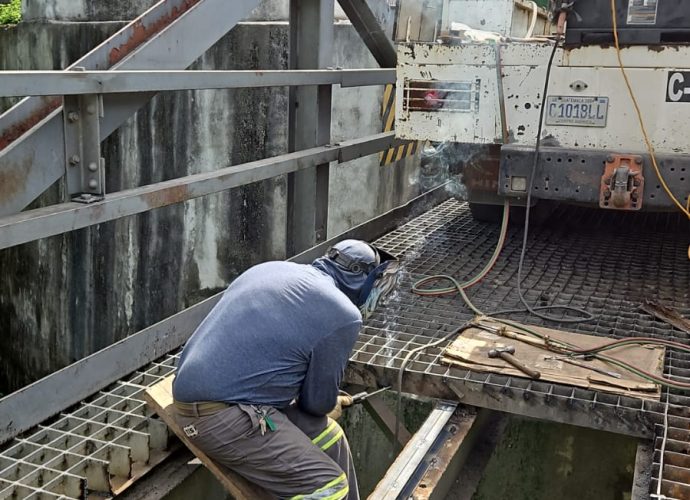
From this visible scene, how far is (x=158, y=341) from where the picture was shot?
3.79 m

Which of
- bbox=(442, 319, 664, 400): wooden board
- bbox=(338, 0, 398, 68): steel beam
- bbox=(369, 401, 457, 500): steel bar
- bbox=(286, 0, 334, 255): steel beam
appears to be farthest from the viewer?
bbox=(338, 0, 398, 68): steel beam

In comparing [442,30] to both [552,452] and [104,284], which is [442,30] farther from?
[104,284]

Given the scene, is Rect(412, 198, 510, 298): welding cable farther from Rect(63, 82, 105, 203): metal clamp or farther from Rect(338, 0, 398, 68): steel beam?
Rect(63, 82, 105, 203): metal clamp

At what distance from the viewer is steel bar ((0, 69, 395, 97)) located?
107 inches

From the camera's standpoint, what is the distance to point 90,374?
3.35m

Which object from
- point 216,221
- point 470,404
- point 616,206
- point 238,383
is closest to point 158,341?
point 238,383

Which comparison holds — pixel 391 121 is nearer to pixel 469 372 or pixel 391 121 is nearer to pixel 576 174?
pixel 576 174

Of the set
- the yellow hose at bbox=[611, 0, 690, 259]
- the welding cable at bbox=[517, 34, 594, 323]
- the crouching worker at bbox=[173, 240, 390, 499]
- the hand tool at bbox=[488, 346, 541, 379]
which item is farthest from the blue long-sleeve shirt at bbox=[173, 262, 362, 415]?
the yellow hose at bbox=[611, 0, 690, 259]

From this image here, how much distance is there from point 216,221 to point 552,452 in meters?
3.83

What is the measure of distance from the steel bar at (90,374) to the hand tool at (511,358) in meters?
1.44

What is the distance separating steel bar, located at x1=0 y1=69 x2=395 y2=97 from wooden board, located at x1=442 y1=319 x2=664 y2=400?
1.66m

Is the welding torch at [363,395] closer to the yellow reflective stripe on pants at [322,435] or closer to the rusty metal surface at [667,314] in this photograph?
the yellow reflective stripe on pants at [322,435]

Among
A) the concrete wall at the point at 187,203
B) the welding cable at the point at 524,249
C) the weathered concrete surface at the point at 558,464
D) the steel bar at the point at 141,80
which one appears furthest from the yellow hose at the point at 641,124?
the concrete wall at the point at 187,203

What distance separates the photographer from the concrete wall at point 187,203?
7.30 meters
